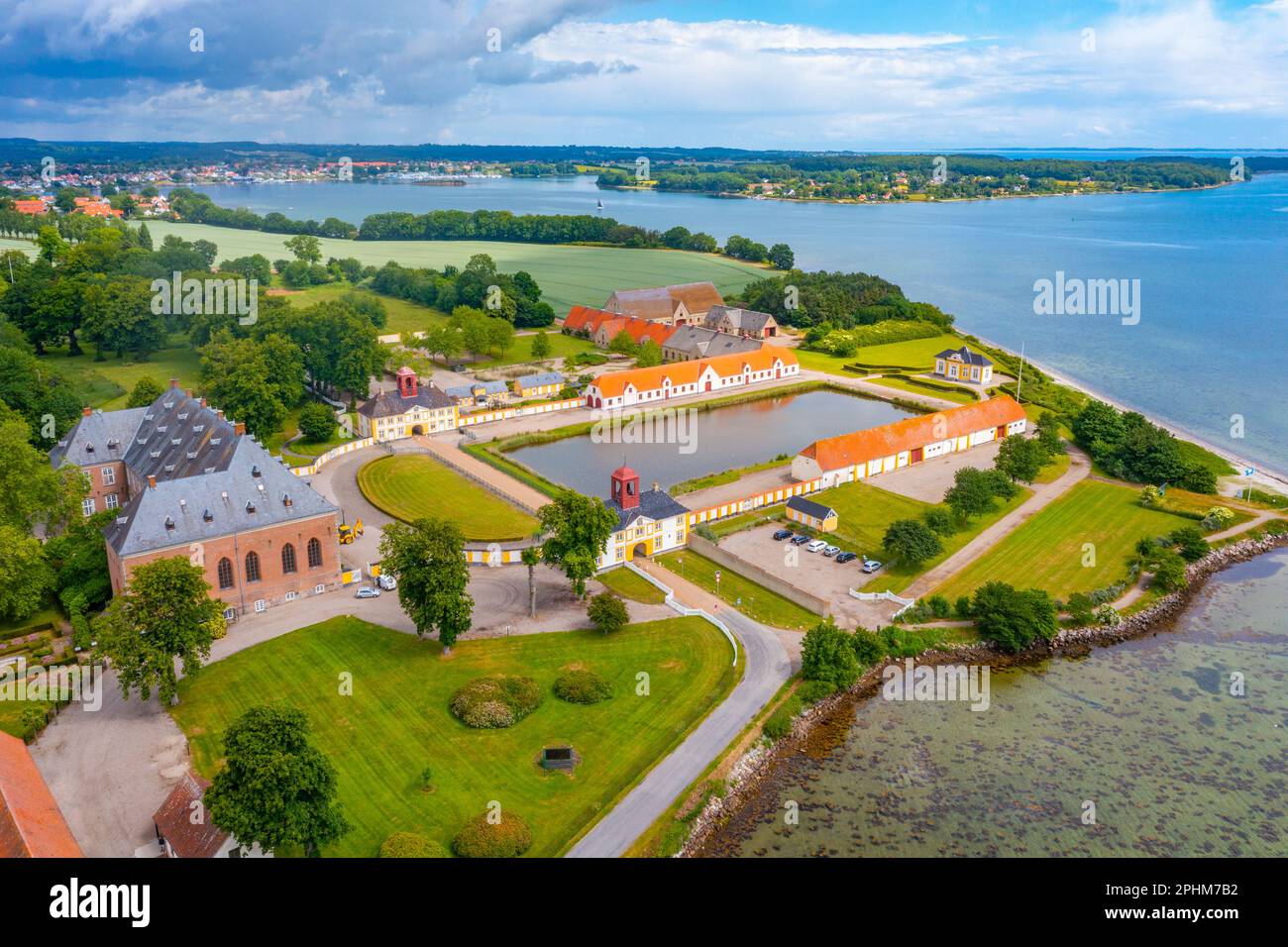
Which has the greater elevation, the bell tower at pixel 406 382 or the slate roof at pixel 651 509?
the bell tower at pixel 406 382

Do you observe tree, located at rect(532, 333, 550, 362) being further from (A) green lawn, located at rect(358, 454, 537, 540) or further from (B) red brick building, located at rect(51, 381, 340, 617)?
(B) red brick building, located at rect(51, 381, 340, 617)

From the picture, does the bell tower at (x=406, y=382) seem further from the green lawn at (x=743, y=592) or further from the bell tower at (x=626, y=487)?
the green lawn at (x=743, y=592)

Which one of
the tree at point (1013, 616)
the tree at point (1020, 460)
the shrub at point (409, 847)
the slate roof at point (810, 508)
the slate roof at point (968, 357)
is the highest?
the slate roof at point (968, 357)

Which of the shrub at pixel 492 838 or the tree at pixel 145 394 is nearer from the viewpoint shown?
the shrub at pixel 492 838

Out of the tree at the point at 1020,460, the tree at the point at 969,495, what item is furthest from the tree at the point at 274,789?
the tree at the point at 1020,460

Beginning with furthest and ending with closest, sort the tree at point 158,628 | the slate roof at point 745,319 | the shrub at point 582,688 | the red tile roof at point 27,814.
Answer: the slate roof at point 745,319 < the shrub at point 582,688 < the tree at point 158,628 < the red tile roof at point 27,814

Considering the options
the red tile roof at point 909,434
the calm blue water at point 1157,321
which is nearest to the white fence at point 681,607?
the red tile roof at point 909,434

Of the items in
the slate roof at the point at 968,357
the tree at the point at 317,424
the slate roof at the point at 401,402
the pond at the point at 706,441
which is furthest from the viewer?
the slate roof at the point at 968,357
